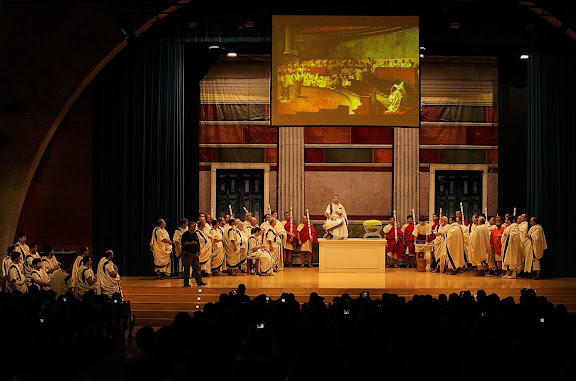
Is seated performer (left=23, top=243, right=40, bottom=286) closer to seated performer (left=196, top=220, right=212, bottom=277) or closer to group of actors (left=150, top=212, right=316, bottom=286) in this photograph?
group of actors (left=150, top=212, right=316, bottom=286)

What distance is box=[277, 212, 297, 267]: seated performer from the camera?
63.2ft

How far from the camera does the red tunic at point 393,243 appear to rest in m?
19.4

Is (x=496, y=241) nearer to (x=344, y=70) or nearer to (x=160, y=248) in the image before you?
(x=344, y=70)

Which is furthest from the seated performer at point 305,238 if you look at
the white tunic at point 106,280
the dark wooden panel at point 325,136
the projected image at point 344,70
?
the white tunic at point 106,280

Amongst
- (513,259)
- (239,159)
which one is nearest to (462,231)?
(513,259)

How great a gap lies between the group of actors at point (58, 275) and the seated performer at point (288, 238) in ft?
22.2

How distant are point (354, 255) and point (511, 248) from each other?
3486 millimetres

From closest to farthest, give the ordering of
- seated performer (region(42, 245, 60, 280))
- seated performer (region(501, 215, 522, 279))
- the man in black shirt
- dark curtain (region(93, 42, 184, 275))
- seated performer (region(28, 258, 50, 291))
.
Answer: seated performer (region(28, 258, 50, 291))
seated performer (region(42, 245, 60, 280))
the man in black shirt
seated performer (region(501, 215, 522, 279))
dark curtain (region(93, 42, 184, 275))

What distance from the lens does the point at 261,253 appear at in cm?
1714

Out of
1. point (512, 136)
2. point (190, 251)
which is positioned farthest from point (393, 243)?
point (190, 251)

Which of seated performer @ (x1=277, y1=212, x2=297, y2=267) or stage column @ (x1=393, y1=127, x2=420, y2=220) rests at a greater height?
stage column @ (x1=393, y1=127, x2=420, y2=220)

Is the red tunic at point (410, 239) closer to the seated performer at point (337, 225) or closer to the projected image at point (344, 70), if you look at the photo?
the seated performer at point (337, 225)

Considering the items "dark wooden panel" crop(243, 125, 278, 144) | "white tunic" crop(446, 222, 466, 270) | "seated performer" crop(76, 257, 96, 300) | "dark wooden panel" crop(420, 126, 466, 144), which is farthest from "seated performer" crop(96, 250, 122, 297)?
"dark wooden panel" crop(420, 126, 466, 144)

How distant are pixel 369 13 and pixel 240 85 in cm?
486
